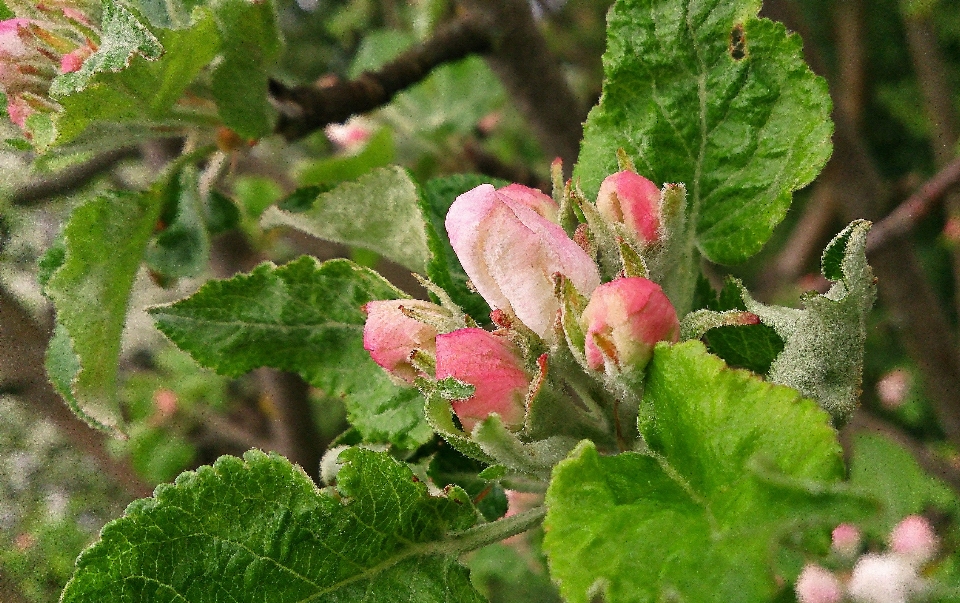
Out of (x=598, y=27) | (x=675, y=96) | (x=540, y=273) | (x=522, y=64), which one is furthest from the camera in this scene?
(x=598, y=27)

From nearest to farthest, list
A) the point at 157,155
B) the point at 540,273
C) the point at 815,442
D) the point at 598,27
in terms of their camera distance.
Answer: the point at 815,442 < the point at 540,273 < the point at 157,155 < the point at 598,27

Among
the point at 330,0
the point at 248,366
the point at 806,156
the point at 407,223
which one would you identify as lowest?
the point at 330,0

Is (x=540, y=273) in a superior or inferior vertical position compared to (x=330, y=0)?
superior

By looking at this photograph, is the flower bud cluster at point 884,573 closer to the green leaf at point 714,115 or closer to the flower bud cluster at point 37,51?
the green leaf at point 714,115

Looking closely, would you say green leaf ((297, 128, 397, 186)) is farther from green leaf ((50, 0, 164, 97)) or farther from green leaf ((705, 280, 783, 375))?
green leaf ((705, 280, 783, 375))

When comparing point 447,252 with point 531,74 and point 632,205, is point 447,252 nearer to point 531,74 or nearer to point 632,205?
point 632,205

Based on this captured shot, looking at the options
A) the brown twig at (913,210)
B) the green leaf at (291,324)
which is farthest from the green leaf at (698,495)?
the brown twig at (913,210)

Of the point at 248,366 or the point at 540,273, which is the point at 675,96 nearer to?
the point at 540,273

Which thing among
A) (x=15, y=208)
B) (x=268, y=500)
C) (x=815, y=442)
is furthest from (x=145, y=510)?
(x=15, y=208)
